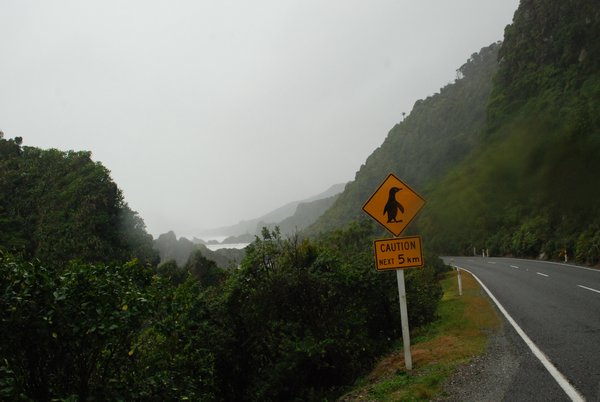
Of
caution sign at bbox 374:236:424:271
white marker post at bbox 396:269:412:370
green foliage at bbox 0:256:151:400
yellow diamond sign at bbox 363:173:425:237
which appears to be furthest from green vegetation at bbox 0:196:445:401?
yellow diamond sign at bbox 363:173:425:237

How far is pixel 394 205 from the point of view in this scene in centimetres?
697

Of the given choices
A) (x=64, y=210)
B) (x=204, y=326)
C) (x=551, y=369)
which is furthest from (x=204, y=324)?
(x=64, y=210)

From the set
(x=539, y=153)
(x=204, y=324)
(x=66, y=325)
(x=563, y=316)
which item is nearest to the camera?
(x=66, y=325)

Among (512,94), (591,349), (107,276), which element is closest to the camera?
(107,276)

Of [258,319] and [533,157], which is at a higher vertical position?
[533,157]

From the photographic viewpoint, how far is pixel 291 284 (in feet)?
27.6

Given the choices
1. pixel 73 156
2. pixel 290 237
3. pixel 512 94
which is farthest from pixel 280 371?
pixel 512 94

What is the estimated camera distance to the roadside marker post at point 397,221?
22.6ft

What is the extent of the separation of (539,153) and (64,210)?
110 ft

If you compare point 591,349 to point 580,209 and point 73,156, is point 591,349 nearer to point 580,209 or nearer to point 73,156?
point 580,209

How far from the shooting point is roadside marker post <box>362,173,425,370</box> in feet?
22.6

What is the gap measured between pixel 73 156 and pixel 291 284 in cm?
3289

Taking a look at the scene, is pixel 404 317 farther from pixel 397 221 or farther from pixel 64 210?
pixel 64 210

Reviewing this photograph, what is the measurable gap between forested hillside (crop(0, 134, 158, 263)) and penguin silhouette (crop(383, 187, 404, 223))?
86.2 ft
